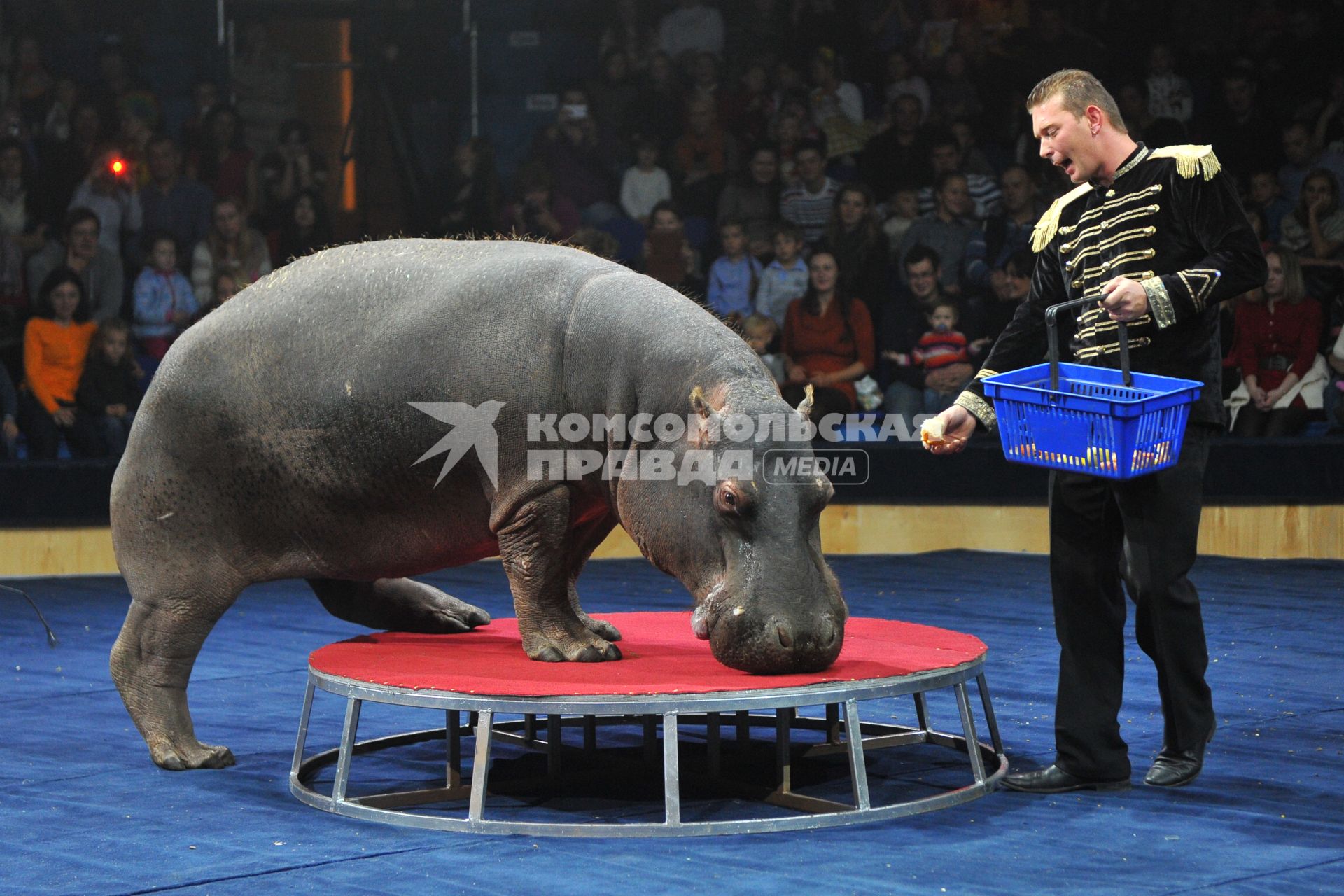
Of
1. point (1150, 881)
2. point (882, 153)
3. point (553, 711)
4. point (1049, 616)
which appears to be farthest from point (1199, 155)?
point (882, 153)

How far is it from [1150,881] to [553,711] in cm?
131

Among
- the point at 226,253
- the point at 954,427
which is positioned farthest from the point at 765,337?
the point at 954,427

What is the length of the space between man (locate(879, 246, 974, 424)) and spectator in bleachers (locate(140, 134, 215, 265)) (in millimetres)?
4377

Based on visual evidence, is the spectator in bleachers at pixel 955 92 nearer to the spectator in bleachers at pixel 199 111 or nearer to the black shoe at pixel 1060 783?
the spectator in bleachers at pixel 199 111

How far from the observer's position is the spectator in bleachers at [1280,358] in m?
9.65

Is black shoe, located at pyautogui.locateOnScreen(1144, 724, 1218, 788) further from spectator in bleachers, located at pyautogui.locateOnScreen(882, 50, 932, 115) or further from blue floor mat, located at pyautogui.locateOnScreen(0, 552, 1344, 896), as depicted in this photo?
spectator in bleachers, located at pyautogui.locateOnScreen(882, 50, 932, 115)

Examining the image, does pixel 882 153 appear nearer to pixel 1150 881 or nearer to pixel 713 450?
pixel 713 450

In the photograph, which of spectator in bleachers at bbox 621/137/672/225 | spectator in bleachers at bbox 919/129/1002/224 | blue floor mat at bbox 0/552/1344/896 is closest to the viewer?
blue floor mat at bbox 0/552/1344/896

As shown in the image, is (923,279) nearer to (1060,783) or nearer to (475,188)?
(475,188)

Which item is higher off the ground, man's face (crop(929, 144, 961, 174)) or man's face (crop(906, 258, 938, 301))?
man's face (crop(929, 144, 961, 174))

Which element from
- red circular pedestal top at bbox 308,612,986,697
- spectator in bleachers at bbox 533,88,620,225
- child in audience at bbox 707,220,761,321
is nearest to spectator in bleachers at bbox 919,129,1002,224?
child in audience at bbox 707,220,761,321

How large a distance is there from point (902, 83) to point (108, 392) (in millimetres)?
5582

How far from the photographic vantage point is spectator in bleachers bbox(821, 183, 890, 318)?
10547mm

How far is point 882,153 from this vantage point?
1116 centimetres
